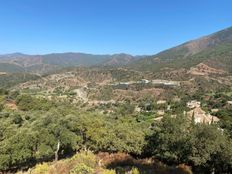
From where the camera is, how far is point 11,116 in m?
45.3

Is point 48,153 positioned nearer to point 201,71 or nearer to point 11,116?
point 11,116

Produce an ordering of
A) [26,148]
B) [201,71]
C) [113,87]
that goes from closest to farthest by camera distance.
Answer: [26,148] < [113,87] < [201,71]

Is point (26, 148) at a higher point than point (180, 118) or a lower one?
lower

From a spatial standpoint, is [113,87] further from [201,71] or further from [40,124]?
[40,124]

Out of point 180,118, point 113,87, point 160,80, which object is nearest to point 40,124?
point 180,118

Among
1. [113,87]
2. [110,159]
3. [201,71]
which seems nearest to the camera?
[110,159]

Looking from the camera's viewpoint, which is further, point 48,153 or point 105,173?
point 48,153

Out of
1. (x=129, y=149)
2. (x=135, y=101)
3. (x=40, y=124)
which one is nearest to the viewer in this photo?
(x=129, y=149)

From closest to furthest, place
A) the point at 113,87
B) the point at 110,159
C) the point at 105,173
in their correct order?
1. the point at 105,173
2. the point at 110,159
3. the point at 113,87

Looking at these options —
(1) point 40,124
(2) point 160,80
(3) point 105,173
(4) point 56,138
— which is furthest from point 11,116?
(2) point 160,80

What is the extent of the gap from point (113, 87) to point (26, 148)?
122317 millimetres

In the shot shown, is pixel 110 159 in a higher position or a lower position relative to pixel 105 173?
lower

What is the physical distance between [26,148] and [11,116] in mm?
18106

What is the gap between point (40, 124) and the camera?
3525 cm
